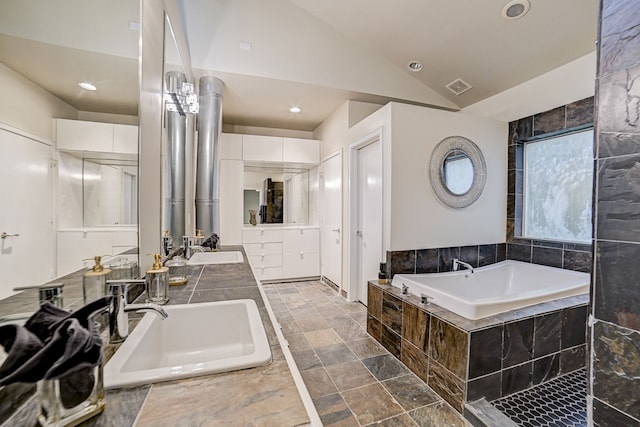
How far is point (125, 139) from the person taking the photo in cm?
119

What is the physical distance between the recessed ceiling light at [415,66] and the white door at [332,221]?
132cm

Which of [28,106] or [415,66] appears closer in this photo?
[28,106]

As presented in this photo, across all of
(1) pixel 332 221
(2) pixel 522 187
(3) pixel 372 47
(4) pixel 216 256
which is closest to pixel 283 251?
(1) pixel 332 221

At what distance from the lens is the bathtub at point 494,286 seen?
1.85 meters

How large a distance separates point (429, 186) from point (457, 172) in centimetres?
45

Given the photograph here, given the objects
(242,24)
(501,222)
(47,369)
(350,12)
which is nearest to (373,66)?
(350,12)

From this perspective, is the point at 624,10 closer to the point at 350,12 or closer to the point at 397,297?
the point at 397,297

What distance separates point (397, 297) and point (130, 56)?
7.36 feet

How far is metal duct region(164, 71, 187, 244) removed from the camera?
83.2 inches

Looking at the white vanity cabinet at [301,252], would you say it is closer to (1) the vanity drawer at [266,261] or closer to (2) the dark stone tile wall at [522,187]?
(1) the vanity drawer at [266,261]

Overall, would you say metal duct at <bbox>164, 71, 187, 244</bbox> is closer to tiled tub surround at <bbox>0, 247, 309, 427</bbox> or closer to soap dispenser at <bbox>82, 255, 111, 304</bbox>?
soap dispenser at <bbox>82, 255, 111, 304</bbox>

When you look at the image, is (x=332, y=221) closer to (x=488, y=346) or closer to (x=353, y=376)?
(x=353, y=376)

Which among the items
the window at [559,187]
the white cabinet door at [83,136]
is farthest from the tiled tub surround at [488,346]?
the white cabinet door at [83,136]

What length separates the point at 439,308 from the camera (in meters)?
1.95
